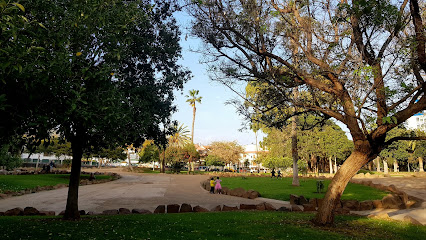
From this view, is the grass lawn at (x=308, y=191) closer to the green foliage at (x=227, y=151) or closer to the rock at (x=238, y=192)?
the rock at (x=238, y=192)

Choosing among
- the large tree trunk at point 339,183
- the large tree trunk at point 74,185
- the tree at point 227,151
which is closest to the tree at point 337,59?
the large tree trunk at point 339,183

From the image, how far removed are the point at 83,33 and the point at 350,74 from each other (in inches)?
271

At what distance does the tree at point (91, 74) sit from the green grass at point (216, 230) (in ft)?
7.74

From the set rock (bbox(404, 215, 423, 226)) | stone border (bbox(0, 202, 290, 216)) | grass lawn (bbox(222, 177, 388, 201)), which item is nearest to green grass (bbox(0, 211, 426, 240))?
rock (bbox(404, 215, 423, 226))

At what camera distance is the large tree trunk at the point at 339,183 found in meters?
8.77

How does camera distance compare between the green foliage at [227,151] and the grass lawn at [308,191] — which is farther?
the green foliage at [227,151]

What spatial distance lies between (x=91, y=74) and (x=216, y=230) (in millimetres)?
5180

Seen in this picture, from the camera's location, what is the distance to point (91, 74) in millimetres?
5648

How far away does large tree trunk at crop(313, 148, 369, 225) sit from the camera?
8773 mm

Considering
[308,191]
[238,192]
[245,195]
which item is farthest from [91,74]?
[308,191]

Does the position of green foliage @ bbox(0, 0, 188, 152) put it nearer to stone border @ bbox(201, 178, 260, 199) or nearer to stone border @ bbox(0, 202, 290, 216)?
stone border @ bbox(0, 202, 290, 216)

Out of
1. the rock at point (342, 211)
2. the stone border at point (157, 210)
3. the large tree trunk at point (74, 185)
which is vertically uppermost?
the large tree trunk at point (74, 185)

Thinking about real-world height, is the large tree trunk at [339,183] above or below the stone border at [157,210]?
above

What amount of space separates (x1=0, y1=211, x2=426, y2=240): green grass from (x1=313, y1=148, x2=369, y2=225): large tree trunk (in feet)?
1.24
